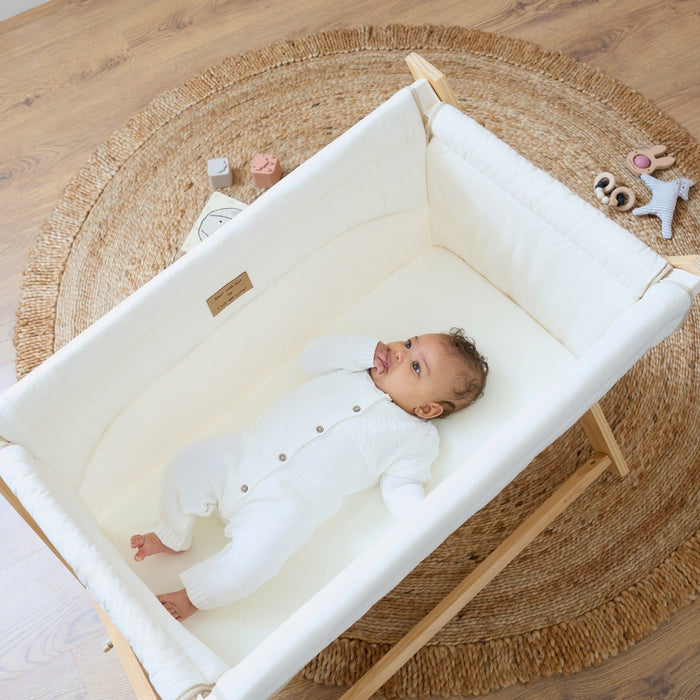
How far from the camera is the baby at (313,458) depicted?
106 centimetres

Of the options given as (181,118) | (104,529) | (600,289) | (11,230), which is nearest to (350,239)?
(600,289)

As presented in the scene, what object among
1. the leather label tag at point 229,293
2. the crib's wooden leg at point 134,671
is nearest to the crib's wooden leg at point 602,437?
the leather label tag at point 229,293

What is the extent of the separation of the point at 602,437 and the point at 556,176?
0.66 metres

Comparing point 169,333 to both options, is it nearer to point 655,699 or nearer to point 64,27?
point 655,699

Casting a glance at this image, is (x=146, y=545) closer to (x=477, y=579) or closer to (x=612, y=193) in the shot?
(x=477, y=579)

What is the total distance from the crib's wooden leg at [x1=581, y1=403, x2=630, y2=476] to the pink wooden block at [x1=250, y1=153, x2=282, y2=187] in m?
0.85

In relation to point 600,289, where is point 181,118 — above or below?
above

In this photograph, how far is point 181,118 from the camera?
1815 millimetres

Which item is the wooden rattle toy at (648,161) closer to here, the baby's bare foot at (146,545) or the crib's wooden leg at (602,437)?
the crib's wooden leg at (602,437)

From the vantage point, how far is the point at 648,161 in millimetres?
1687

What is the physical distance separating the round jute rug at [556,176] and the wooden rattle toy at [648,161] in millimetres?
30

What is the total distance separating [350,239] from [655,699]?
94 cm

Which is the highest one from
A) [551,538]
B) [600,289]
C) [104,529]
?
[104,529]

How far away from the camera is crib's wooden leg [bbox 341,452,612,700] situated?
46.5 inches
